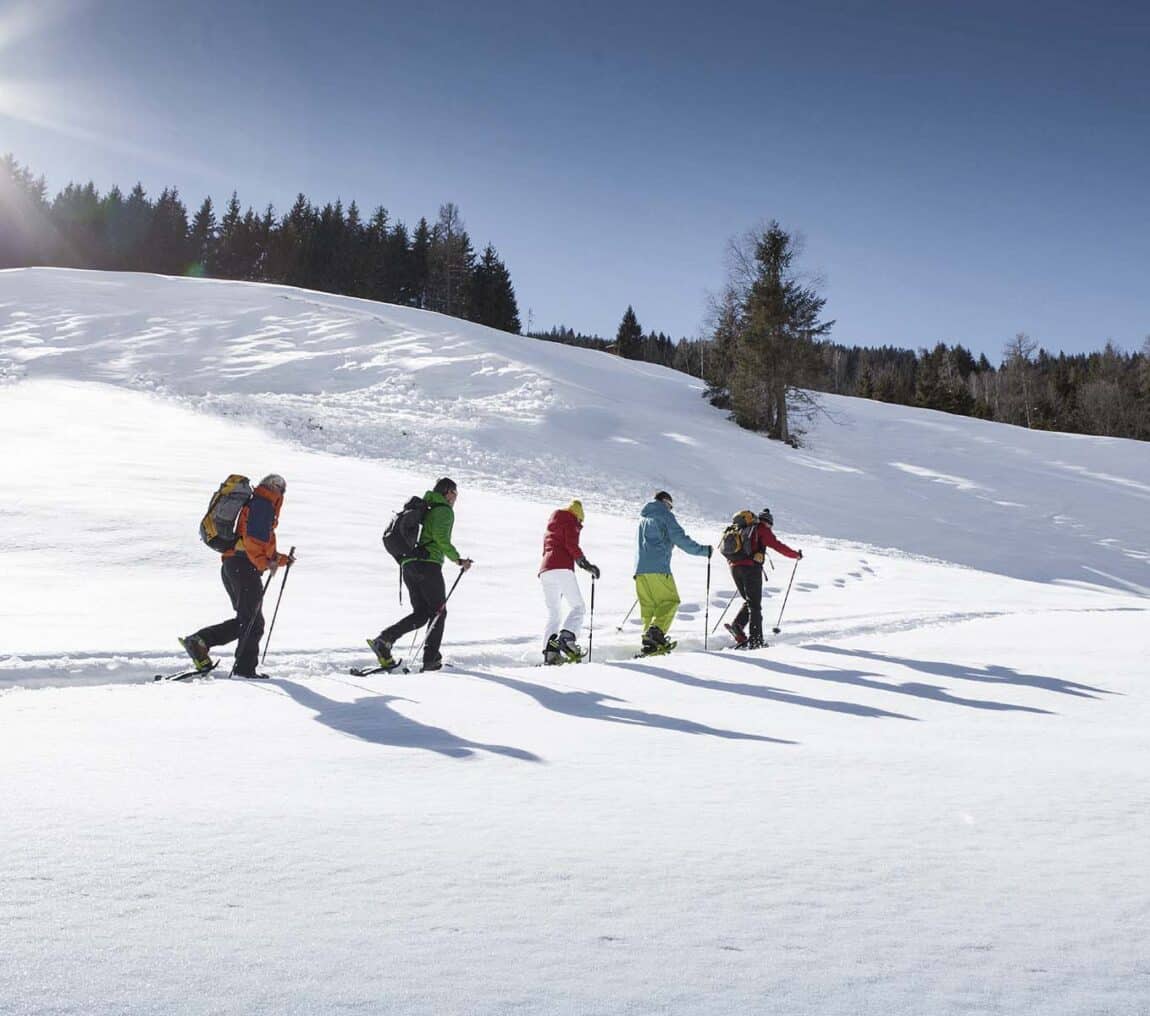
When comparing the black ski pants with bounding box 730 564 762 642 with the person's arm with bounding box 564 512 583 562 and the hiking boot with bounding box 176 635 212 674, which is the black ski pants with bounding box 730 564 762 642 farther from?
the hiking boot with bounding box 176 635 212 674

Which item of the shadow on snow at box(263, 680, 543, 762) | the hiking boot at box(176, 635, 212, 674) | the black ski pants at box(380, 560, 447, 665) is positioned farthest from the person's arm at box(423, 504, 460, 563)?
the hiking boot at box(176, 635, 212, 674)

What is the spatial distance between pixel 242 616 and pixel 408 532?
1.63 meters

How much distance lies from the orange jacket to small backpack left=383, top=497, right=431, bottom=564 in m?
1.05

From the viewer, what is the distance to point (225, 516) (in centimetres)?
715

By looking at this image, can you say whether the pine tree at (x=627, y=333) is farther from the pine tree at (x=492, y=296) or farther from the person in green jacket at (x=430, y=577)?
the person in green jacket at (x=430, y=577)

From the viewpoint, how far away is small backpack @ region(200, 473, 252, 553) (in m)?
7.15

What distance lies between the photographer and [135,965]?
6.43 ft

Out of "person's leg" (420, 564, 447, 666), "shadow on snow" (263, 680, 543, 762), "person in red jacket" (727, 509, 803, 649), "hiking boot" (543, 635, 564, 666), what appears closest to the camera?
"shadow on snow" (263, 680, 543, 762)

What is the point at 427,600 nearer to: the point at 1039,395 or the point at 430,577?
the point at 430,577

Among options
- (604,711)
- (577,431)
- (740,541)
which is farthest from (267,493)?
(577,431)

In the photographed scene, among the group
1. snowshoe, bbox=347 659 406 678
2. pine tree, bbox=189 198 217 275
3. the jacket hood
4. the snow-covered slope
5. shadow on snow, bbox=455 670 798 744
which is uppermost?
pine tree, bbox=189 198 217 275

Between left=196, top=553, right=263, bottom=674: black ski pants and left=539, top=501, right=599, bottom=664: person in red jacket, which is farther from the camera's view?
left=539, top=501, right=599, bottom=664: person in red jacket

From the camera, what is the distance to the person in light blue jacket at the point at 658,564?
30.6 ft

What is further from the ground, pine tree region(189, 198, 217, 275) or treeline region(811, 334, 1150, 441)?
pine tree region(189, 198, 217, 275)
